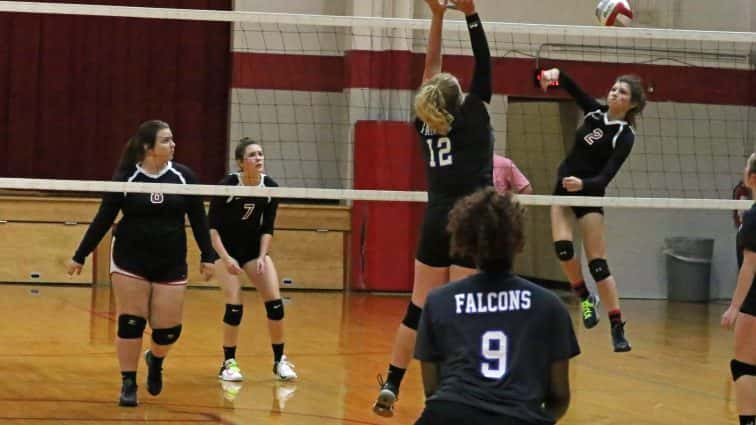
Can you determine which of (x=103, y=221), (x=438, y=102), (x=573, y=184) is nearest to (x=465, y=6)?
(x=438, y=102)

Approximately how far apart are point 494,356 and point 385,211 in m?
12.1

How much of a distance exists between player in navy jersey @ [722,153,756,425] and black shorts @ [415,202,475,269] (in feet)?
4.60

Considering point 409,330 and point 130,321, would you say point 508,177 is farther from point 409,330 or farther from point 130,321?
point 409,330

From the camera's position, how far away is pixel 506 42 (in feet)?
52.3

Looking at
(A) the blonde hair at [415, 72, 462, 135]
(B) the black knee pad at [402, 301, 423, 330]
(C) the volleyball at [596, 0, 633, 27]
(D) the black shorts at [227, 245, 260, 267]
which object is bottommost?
(B) the black knee pad at [402, 301, 423, 330]

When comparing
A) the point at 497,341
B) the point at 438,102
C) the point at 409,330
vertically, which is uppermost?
the point at 438,102

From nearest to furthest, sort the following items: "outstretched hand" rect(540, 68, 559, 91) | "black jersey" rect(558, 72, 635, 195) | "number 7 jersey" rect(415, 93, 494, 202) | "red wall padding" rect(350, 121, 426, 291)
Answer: "number 7 jersey" rect(415, 93, 494, 202) < "outstretched hand" rect(540, 68, 559, 91) < "black jersey" rect(558, 72, 635, 195) < "red wall padding" rect(350, 121, 426, 291)

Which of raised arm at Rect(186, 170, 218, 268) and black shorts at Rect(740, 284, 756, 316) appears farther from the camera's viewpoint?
raised arm at Rect(186, 170, 218, 268)

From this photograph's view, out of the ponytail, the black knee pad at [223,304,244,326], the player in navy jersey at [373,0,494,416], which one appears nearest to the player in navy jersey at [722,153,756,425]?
the player in navy jersey at [373,0,494,416]

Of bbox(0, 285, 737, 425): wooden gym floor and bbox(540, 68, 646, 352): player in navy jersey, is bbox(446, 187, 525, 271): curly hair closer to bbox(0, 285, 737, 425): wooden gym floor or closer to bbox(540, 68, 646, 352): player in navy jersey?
bbox(0, 285, 737, 425): wooden gym floor

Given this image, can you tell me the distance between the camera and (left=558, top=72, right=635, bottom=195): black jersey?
847cm

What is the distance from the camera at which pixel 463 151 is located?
6461 millimetres

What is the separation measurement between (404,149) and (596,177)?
7.55 metres

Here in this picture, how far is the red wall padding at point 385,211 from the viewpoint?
51.7 ft
